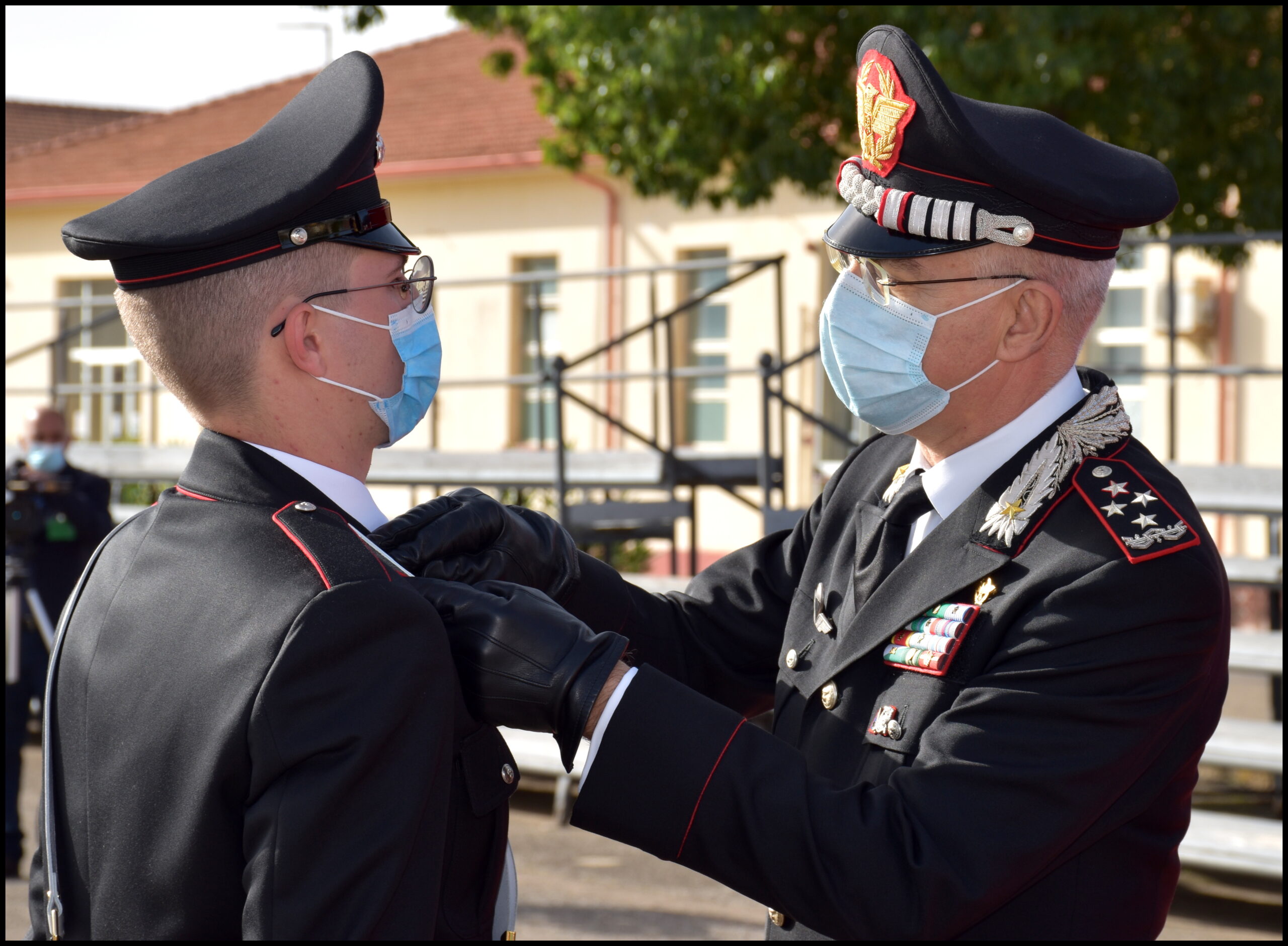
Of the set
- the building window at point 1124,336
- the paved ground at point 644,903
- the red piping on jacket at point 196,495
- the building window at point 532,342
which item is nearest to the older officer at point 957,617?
the red piping on jacket at point 196,495

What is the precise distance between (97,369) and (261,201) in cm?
1428

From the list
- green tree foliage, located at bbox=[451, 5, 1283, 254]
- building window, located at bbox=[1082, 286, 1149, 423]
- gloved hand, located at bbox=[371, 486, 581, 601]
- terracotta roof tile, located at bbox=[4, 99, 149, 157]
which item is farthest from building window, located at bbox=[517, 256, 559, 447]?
terracotta roof tile, located at bbox=[4, 99, 149, 157]

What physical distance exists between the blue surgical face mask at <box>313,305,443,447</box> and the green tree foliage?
525 cm

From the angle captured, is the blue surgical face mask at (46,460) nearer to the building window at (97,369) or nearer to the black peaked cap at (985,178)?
the building window at (97,369)

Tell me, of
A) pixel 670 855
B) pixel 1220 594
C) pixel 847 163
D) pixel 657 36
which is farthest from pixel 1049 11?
pixel 670 855

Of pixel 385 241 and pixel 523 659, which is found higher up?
pixel 385 241

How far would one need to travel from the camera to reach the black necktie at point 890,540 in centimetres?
219

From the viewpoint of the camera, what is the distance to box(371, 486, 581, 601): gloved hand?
1983 mm

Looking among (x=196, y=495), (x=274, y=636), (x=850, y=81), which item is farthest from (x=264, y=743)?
(x=850, y=81)

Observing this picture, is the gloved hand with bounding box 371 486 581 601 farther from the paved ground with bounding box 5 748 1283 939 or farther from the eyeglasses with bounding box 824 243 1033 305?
the paved ground with bounding box 5 748 1283 939

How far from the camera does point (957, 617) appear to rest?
1.96 meters

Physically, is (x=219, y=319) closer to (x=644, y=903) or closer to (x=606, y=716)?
(x=606, y=716)

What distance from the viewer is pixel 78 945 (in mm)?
1776

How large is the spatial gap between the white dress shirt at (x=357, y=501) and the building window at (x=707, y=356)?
1316cm
